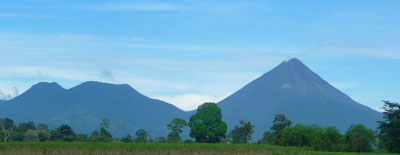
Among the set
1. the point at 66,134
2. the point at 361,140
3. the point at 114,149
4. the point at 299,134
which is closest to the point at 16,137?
the point at 66,134

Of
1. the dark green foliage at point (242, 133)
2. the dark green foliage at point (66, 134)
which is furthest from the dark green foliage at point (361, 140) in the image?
the dark green foliage at point (66, 134)

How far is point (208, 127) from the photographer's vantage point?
248 ft

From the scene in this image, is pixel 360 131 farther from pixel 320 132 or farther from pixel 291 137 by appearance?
pixel 291 137

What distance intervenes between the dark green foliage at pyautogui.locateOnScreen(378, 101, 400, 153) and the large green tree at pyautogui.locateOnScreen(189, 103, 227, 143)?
96.1 ft

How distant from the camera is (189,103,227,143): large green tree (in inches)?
2931

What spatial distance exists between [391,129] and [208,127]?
1260 inches

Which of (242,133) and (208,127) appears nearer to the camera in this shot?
(208,127)

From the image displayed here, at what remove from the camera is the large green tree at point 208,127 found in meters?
74.4

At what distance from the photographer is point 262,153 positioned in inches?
1677

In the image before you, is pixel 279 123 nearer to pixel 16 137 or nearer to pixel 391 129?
pixel 391 129

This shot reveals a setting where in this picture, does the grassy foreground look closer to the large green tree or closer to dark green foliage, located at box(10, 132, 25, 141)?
the large green tree

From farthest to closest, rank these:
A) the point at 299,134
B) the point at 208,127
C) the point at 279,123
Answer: the point at 208,127 → the point at 279,123 → the point at 299,134

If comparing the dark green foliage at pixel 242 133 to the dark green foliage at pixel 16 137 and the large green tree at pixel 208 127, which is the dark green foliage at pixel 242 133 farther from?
the dark green foliage at pixel 16 137

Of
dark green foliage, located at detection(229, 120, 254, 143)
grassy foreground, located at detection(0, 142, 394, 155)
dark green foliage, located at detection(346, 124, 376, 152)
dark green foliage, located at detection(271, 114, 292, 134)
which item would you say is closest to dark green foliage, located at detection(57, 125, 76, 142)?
grassy foreground, located at detection(0, 142, 394, 155)
